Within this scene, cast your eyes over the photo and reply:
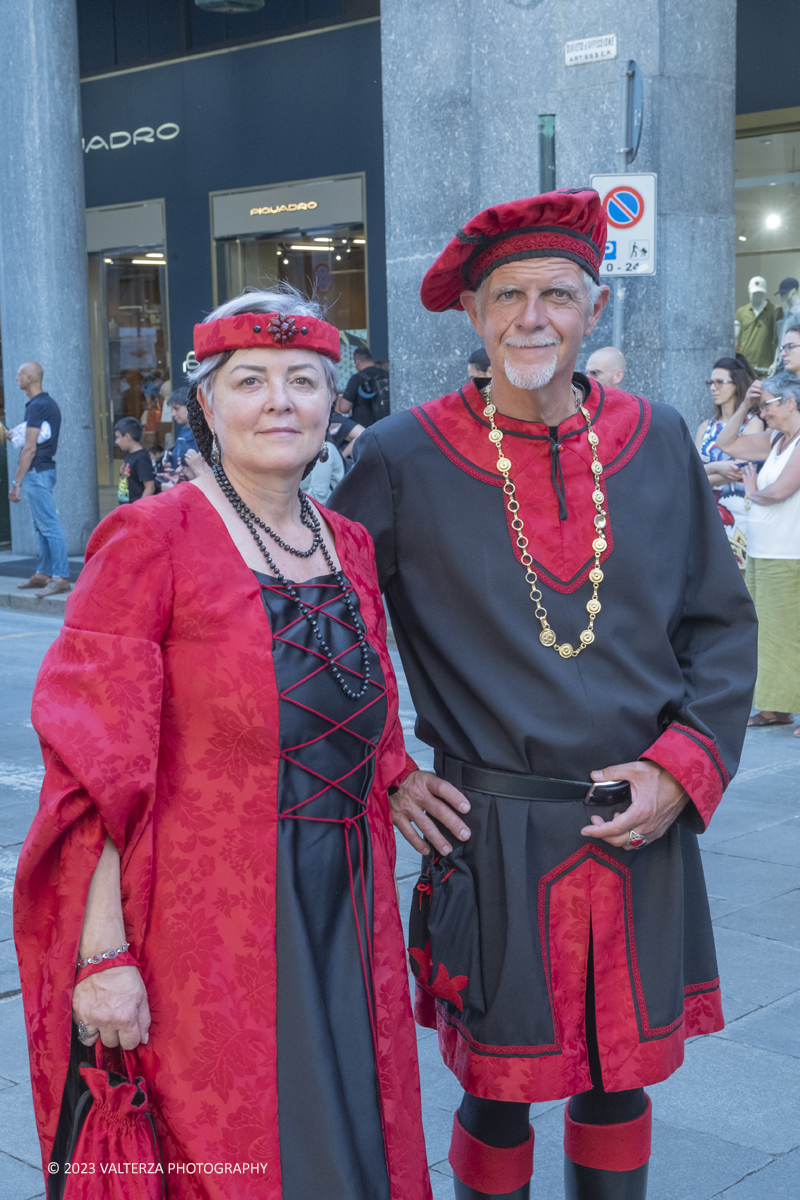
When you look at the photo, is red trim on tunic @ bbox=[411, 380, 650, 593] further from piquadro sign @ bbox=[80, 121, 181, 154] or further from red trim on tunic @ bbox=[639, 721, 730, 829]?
piquadro sign @ bbox=[80, 121, 181, 154]

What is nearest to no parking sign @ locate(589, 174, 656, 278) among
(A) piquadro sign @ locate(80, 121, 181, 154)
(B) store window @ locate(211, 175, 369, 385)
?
(B) store window @ locate(211, 175, 369, 385)

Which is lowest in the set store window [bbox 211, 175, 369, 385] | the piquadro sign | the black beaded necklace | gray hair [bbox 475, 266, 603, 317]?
the black beaded necklace

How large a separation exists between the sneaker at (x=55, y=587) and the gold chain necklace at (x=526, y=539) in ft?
32.4

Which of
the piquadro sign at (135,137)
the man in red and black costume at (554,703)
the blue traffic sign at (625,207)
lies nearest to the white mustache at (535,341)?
the man in red and black costume at (554,703)

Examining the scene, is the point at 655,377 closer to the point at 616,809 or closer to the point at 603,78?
the point at 603,78

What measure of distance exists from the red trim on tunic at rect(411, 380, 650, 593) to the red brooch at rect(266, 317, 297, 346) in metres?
0.42

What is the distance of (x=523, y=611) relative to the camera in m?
2.37

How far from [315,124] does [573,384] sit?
13.7 metres

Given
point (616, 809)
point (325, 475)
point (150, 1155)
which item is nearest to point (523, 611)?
point (616, 809)

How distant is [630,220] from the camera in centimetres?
806

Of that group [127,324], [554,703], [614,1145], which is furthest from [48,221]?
[614,1145]

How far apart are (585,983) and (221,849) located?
72 cm

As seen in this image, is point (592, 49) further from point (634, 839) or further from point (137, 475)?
point (634, 839)

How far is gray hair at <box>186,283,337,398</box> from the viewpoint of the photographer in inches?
Answer: 86.6
